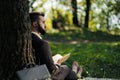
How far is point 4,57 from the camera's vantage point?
5777mm

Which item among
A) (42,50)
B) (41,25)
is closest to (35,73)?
(42,50)

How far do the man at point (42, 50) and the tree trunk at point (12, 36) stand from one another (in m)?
0.29

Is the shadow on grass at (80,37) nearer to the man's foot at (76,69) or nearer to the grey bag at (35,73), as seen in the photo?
the man's foot at (76,69)

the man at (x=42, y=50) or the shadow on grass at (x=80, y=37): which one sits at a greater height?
the man at (x=42, y=50)

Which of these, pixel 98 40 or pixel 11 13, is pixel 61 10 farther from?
pixel 11 13

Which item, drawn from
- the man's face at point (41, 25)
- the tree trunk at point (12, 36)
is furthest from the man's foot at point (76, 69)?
the tree trunk at point (12, 36)

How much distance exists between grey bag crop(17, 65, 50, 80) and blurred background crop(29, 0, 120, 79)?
157 inches

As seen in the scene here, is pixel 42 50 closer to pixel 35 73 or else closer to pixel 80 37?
pixel 35 73

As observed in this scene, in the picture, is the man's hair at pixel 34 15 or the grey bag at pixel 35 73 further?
the man's hair at pixel 34 15

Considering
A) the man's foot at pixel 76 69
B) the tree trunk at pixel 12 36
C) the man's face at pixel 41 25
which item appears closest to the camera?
the tree trunk at pixel 12 36

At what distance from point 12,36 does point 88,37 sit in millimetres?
19501

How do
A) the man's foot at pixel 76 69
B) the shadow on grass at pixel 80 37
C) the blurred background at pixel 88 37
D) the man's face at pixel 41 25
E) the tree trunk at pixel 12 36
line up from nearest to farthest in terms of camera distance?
the tree trunk at pixel 12 36, the man's face at pixel 41 25, the man's foot at pixel 76 69, the blurred background at pixel 88 37, the shadow on grass at pixel 80 37

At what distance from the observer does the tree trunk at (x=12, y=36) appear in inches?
225

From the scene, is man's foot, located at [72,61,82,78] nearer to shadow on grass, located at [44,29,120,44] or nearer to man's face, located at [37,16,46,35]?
man's face, located at [37,16,46,35]
